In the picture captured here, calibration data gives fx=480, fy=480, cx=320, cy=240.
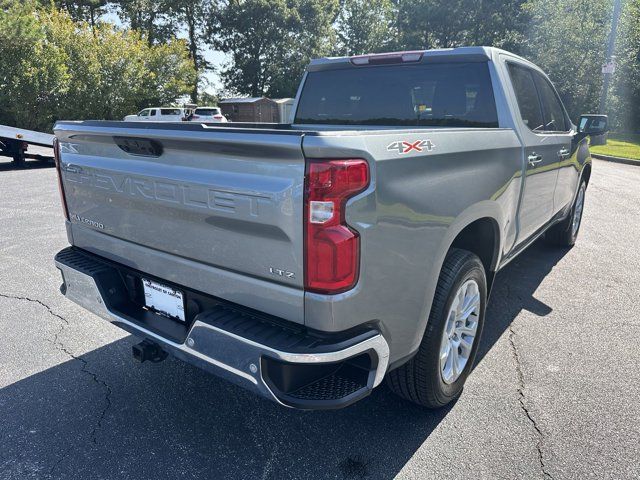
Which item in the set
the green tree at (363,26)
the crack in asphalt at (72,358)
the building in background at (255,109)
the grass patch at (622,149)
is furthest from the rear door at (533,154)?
the green tree at (363,26)

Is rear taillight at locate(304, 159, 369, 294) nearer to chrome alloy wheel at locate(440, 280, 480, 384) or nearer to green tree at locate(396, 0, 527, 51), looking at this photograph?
chrome alloy wheel at locate(440, 280, 480, 384)

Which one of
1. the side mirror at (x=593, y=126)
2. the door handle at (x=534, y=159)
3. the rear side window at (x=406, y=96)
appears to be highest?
the rear side window at (x=406, y=96)

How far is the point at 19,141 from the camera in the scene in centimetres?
1269

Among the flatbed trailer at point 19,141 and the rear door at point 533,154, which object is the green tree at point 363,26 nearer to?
the flatbed trailer at point 19,141

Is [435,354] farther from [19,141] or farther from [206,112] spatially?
[206,112]

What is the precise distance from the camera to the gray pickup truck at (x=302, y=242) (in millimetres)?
1839

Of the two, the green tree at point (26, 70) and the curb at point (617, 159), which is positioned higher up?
the green tree at point (26, 70)

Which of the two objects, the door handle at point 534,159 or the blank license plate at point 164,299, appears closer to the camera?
the blank license plate at point 164,299

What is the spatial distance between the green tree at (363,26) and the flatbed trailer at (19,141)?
38.4 m

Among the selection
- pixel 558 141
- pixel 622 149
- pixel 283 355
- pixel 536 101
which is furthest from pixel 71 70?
pixel 622 149

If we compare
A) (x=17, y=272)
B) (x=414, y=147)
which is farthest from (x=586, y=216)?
(x=17, y=272)

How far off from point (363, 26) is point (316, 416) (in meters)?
50.5

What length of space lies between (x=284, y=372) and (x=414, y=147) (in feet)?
3.58

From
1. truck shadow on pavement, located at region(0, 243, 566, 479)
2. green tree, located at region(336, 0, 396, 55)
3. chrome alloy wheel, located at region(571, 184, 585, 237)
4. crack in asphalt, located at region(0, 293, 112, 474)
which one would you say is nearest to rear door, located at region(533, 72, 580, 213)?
chrome alloy wheel, located at region(571, 184, 585, 237)
